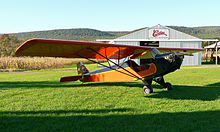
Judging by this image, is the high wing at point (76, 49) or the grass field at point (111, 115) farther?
the high wing at point (76, 49)

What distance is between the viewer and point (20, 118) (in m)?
4.25

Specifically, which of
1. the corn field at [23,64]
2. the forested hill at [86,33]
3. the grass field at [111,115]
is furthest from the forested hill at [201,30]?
the grass field at [111,115]

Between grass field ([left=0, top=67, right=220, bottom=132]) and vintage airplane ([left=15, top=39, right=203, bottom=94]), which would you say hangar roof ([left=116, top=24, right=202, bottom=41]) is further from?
grass field ([left=0, top=67, right=220, bottom=132])

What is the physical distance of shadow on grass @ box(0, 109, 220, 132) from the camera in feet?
12.0

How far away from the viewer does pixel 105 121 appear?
404 centimetres

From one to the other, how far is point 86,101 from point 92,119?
1.81 m

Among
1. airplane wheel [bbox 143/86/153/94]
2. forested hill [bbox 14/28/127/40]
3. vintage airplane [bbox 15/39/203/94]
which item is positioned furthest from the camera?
forested hill [bbox 14/28/127/40]

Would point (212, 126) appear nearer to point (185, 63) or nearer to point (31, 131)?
point (31, 131)

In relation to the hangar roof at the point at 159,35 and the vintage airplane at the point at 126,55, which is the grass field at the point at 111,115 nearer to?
the vintage airplane at the point at 126,55

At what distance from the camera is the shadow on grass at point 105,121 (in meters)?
3.66

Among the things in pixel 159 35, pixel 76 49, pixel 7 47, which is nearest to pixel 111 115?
pixel 76 49

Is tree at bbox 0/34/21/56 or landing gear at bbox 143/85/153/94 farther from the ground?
tree at bbox 0/34/21/56

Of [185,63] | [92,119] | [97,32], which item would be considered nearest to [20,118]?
[92,119]

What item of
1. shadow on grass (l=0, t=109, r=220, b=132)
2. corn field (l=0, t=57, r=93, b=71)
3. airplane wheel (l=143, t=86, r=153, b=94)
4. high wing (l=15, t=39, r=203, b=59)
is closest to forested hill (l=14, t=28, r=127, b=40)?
corn field (l=0, t=57, r=93, b=71)
